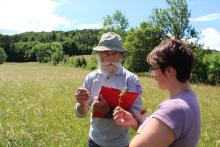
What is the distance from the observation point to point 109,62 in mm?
4469

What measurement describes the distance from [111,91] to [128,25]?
65417 millimetres

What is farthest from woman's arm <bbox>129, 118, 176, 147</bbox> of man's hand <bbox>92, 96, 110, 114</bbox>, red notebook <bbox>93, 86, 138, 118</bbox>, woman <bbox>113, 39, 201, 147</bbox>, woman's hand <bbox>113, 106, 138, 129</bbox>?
man's hand <bbox>92, 96, 110, 114</bbox>

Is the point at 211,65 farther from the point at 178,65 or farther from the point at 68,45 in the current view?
the point at 68,45

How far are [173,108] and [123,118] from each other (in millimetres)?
644

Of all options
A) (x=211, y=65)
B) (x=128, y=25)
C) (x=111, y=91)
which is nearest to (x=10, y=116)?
(x=111, y=91)

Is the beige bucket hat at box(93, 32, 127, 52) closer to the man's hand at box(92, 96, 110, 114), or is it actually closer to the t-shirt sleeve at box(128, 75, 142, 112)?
the t-shirt sleeve at box(128, 75, 142, 112)

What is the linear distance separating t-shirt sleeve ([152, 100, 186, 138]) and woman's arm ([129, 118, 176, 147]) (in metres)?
0.02

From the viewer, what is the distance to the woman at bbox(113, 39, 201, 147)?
247 centimetres

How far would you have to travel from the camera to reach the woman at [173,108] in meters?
2.47

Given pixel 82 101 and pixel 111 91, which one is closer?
pixel 111 91

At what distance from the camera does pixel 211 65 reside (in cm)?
4841

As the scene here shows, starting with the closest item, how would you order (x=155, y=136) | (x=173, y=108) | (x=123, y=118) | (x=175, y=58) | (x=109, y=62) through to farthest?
(x=155, y=136) < (x=173, y=108) < (x=175, y=58) < (x=123, y=118) < (x=109, y=62)

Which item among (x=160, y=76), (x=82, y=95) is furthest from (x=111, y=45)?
(x=160, y=76)

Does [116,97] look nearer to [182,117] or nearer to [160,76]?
[160,76]
